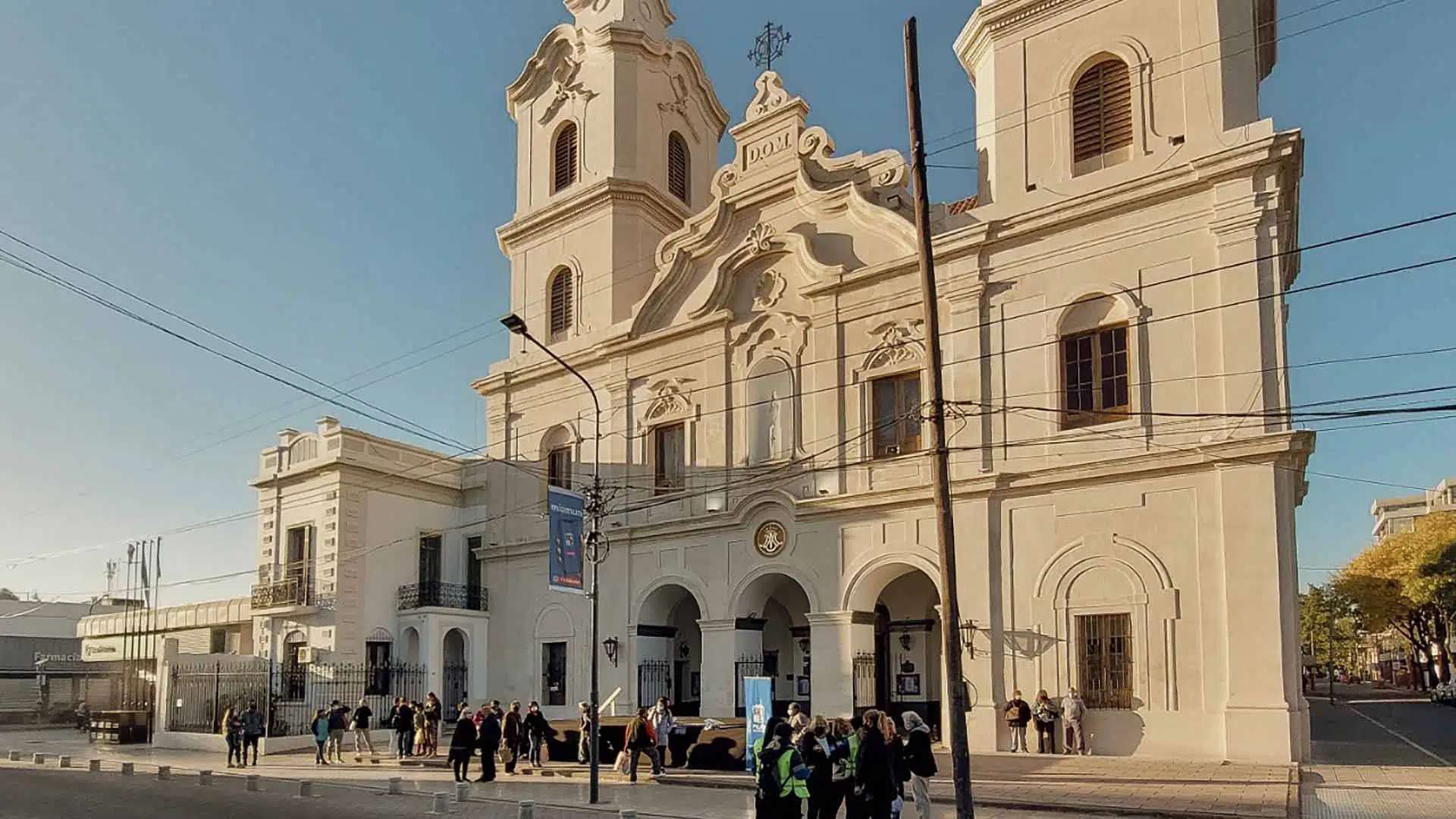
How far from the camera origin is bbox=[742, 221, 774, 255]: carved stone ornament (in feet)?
95.8

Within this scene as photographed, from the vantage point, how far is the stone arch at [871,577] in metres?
25.5

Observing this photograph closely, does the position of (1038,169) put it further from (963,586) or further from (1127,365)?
(963,586)

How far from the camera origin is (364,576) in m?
33.1

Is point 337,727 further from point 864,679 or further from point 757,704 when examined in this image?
point 864,679

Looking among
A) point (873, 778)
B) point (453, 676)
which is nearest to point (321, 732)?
point (453, 676)

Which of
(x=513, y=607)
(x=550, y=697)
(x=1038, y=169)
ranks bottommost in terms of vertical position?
(x=550, y=697)

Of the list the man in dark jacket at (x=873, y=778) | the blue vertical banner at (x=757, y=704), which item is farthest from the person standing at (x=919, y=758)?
the blue vertical banner at (x=757, y=704)

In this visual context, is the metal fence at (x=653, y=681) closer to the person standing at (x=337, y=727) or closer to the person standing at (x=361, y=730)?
the person standing at (x=361, y=730)

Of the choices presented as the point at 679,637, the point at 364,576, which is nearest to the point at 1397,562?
the point at 679,637

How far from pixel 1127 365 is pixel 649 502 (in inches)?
510

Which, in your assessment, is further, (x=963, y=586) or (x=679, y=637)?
(x=679, y=637)

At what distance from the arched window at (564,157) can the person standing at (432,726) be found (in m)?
16.2

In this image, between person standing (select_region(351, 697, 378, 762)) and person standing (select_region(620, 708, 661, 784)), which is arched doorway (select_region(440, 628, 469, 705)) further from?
person standing (select_region(620, 708, 661, 784))

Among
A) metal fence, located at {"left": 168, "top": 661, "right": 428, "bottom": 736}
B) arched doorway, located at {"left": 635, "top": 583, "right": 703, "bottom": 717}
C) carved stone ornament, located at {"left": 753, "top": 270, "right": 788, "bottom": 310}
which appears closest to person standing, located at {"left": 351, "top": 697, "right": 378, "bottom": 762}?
metal fence, located at {"left": 168, "top": 661, "right": 428, "bottom": 736}
